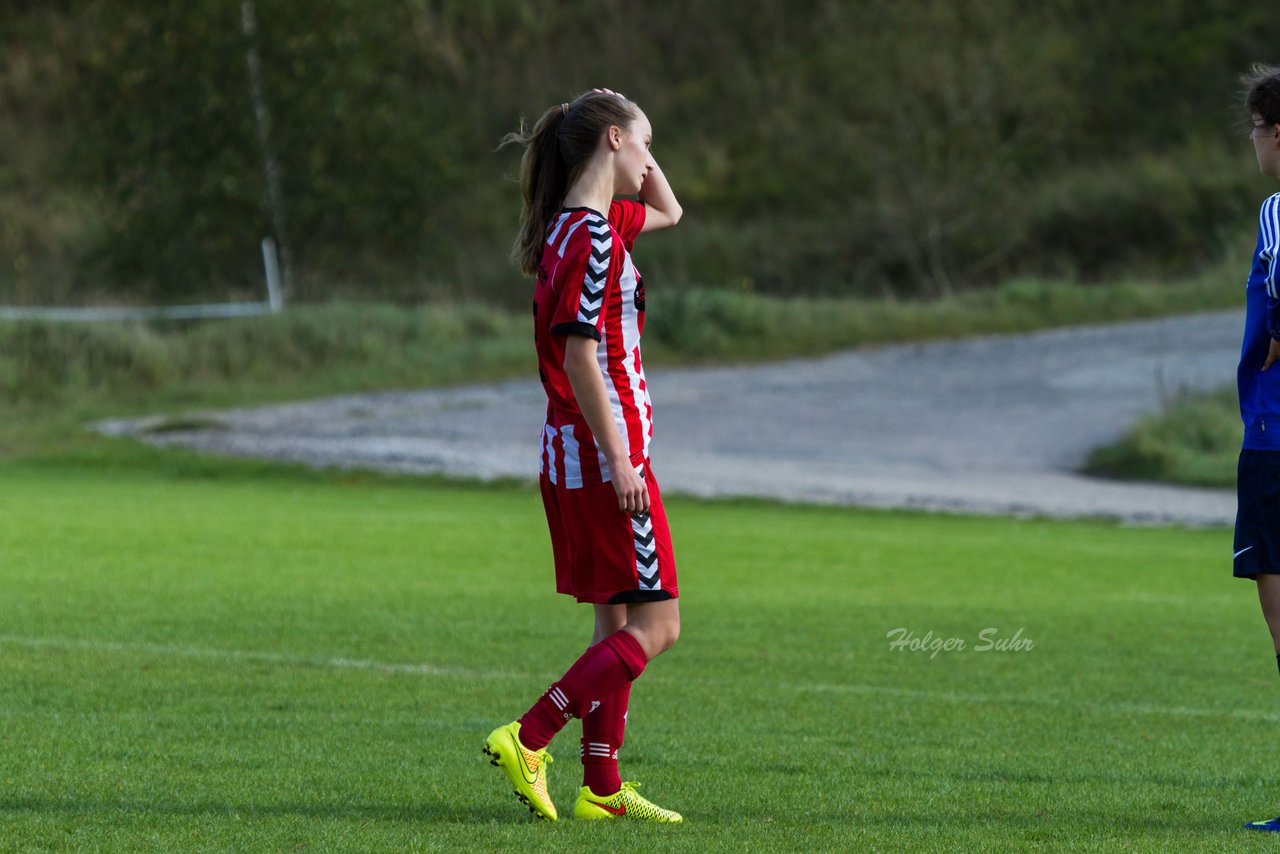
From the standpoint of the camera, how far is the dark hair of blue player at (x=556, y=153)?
4969 millimetres

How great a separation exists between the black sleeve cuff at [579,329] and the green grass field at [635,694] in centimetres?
140

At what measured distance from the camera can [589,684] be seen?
4.92 meters

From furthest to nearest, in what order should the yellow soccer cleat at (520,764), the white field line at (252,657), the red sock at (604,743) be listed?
→ the white field line at (252,657), the red sock at (604,743), the yellow soccer cleat at (520,764)

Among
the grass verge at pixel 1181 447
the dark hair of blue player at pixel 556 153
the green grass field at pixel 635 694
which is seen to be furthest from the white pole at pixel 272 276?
the dark hair of blue player at pixel 556 153

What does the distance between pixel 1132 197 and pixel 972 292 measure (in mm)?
7819

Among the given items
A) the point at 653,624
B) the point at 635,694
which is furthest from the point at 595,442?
the point at 635,694

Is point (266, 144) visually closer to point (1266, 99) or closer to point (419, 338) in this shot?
point (419, 338)

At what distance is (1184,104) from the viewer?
4612cm

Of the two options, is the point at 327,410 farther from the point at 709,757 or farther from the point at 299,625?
the point at 709,757

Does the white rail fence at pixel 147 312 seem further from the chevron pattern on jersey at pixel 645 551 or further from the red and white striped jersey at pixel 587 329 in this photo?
the chevron pattern on jersey at pixel 645 551

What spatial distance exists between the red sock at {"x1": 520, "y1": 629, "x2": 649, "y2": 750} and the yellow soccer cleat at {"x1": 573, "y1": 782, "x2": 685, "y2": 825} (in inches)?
10.4

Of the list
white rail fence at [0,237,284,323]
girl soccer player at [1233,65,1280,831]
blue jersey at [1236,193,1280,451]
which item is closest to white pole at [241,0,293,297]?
white rail fence at [0,237,284,323]

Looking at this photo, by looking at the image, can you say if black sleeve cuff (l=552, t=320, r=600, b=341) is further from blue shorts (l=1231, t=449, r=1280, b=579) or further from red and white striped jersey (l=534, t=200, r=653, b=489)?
blue shorts (l=1231, t=449, r=1280, b=579)

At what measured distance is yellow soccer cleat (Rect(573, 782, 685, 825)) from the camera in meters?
4.98
